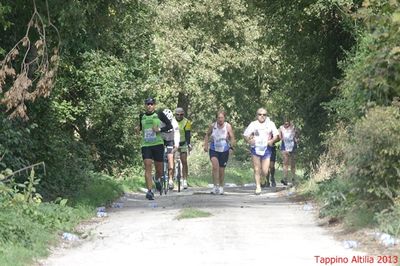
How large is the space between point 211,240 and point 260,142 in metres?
8.74

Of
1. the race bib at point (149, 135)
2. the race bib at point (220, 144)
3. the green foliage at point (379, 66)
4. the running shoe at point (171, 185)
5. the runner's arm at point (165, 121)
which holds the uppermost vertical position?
the green foliage at point (379, 66)

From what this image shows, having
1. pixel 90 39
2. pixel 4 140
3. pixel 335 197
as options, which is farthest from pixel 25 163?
pixel 335 197

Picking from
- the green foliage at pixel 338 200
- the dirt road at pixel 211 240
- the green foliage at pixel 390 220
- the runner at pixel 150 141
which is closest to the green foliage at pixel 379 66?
the green foliage at pixel 338 200

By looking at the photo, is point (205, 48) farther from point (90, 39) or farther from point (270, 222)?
point (270, 222)

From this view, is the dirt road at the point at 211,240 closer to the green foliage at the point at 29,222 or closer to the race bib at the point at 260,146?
the green foliage at the point at 29,222

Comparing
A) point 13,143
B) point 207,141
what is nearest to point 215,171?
point 207,141

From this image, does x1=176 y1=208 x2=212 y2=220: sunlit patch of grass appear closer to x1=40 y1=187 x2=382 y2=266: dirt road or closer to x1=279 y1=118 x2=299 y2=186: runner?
x1=40 y1=187 x2=382 y2=266: dirt road

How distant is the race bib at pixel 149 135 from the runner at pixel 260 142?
2.82 m

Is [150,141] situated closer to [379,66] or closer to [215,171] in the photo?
[215,171]

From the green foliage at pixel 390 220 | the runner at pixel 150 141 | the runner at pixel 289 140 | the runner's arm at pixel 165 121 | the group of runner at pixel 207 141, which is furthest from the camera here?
the runner at pixel 289 140

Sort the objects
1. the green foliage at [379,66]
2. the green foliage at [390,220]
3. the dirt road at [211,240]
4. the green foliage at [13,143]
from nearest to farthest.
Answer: the dirt road at [211,240] → the green foliage at [390,220] → the green foliage at [379,66] → the green foliage at [13,143]

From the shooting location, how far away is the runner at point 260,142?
59.8 feet

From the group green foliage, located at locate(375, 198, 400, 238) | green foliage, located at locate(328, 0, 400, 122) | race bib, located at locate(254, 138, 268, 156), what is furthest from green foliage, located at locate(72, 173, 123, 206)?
green foliage, located at locate(375, 198, 400, 238)

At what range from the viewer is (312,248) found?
9047 mm
